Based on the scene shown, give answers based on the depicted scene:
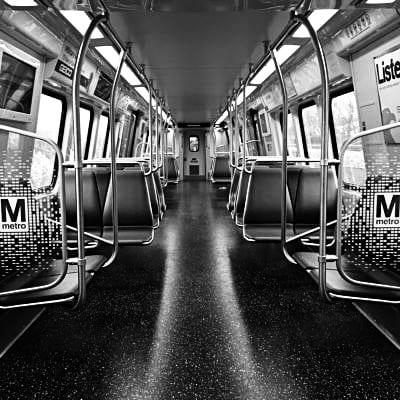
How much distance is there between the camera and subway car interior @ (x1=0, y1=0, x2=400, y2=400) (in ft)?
6.47

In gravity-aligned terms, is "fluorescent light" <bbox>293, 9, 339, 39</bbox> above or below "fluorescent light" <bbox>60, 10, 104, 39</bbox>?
below

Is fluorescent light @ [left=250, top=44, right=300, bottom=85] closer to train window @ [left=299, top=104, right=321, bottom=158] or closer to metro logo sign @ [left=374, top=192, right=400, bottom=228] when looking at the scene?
train window @ [left=299, top=104, right=321, bottom=158]

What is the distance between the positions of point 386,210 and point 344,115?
3.66 m

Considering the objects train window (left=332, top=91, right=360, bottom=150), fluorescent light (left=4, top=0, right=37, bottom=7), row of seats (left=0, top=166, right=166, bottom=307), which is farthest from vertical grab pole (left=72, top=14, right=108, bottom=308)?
train window (left=332, top=91, right=360, bottom=150)

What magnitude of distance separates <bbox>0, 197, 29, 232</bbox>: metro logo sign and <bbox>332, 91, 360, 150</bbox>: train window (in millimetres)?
4108

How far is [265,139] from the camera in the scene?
32.2 ft

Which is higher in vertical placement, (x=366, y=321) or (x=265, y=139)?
(x=265, y=139)

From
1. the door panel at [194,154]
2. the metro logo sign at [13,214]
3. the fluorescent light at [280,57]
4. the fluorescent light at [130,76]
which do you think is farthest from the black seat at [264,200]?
the door panel at [194,154]

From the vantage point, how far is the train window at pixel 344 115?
5000mm

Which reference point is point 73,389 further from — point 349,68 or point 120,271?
point 349,68

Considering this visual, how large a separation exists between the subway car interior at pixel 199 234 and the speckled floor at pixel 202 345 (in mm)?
12

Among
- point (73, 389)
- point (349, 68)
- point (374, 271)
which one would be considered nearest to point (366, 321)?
point (374, 271)

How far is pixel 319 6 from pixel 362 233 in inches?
53.9

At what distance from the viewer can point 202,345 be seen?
2.39 meters
